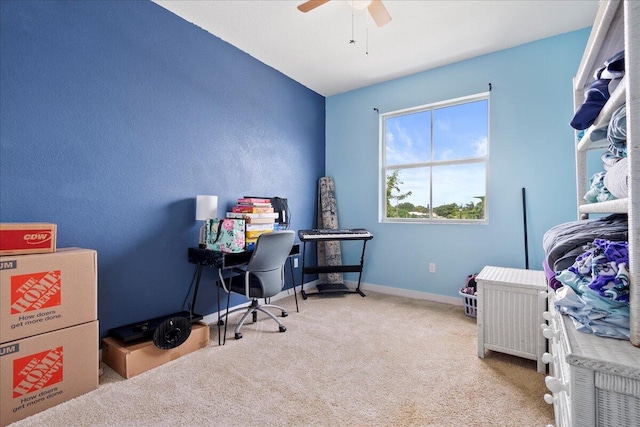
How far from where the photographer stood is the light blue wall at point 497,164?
2.79m

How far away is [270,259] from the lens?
2.51 meters

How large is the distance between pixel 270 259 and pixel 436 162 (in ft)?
Result: 7.62

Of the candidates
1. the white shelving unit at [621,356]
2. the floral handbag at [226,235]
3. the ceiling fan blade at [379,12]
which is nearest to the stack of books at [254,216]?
the floral handbag at [226,235]

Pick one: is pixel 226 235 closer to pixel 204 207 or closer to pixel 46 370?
pixel 204 207

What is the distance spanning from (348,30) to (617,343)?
9.39 feet

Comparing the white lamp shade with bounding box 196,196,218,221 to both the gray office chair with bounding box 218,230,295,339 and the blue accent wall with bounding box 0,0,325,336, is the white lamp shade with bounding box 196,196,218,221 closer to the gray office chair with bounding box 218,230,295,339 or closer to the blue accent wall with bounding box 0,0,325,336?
the blue accent wall with bounding box 0,0,325,336

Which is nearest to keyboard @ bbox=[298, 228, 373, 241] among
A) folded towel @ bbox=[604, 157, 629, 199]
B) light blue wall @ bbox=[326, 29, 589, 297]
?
light blue wall @ bbox=[326, 29, 589, 297]

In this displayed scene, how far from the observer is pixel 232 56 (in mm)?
3021

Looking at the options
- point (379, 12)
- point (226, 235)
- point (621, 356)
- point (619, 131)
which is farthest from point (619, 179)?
point (226, 235)

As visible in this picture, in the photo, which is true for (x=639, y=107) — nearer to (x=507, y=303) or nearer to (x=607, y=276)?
(x=607, y=276)

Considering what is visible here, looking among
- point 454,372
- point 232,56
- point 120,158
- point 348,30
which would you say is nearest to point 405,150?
point 348,30

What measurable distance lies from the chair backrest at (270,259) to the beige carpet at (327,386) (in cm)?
43

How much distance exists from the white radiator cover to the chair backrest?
153 cm

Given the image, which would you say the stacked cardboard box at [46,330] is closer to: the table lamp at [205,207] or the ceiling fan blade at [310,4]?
the table lamp at [205,207]
